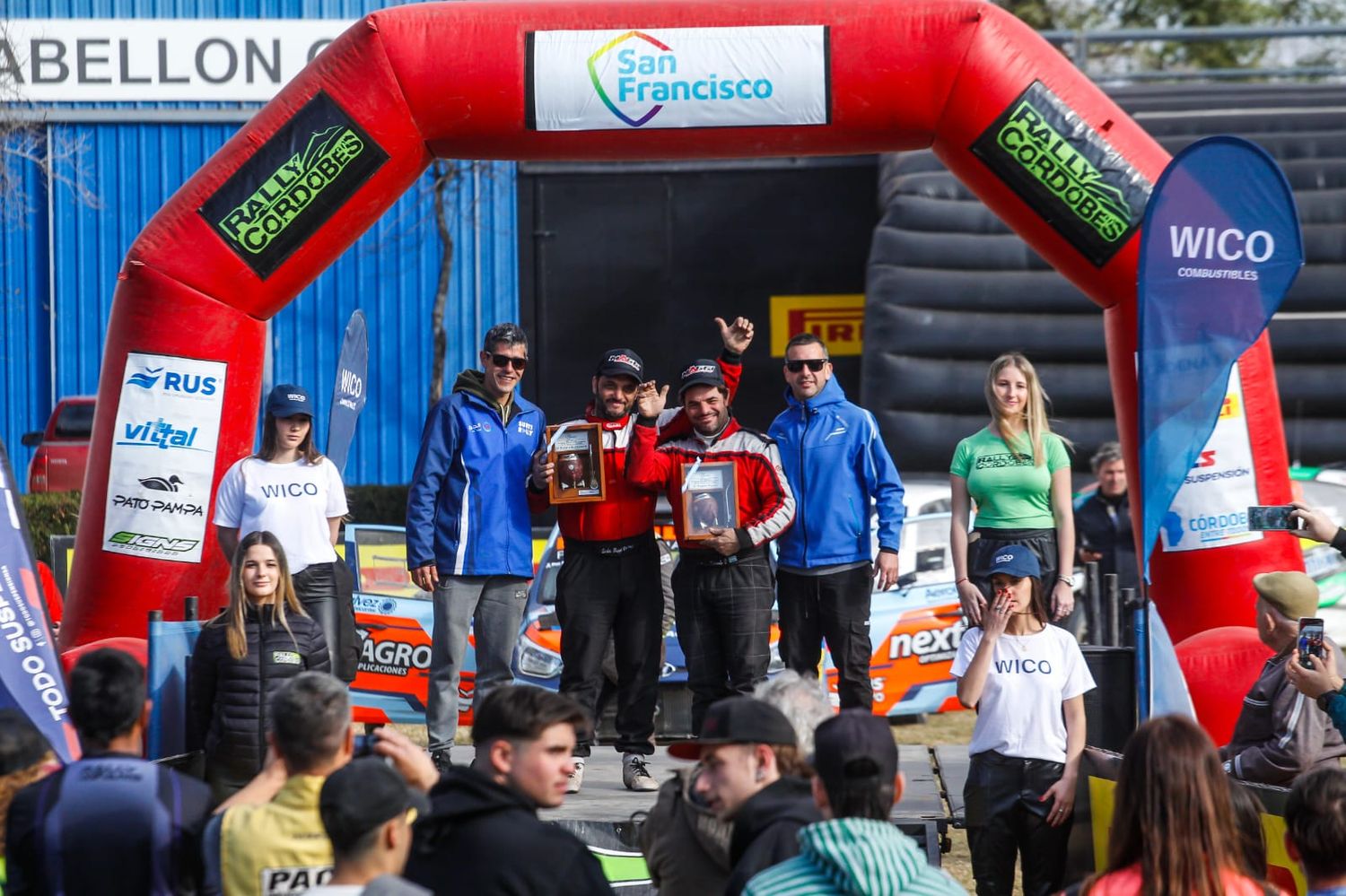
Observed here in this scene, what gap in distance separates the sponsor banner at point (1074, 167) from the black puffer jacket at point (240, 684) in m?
3.84

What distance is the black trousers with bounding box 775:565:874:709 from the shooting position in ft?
23.5

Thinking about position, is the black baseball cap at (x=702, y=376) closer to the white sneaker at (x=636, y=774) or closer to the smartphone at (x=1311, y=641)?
the white sneaker at (x=636, y=774)

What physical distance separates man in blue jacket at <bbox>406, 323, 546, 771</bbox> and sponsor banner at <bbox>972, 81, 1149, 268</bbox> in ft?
8.00

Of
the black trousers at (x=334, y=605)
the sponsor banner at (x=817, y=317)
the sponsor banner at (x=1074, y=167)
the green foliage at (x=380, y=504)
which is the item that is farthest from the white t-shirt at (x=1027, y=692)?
the sponsor banner at (x=817, y=317)

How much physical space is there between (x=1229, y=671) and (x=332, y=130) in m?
4.62

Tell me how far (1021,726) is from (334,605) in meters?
2.98

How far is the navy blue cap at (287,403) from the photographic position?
23.4ft

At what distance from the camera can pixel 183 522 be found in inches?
305

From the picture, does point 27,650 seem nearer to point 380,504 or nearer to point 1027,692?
point 1027,692

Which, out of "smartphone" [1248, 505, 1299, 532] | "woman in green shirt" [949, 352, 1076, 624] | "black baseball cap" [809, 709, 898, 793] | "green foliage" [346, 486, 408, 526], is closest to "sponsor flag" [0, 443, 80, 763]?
"black baseball cap" [809, 709, 898, 793]

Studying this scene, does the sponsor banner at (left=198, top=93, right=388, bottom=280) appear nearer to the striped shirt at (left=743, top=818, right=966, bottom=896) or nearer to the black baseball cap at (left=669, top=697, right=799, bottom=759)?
the black baseball cap at (left=669, top=697, right=799, bottom=759)

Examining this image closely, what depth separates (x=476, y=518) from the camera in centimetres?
730

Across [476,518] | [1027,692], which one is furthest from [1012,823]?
[476,518]

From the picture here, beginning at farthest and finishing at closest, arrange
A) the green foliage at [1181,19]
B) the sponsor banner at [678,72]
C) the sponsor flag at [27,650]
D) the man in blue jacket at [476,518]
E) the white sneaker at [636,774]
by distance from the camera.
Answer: the green foliage at [1181,19] → the sponsor banner at [678,72] → the man in blue jacket at [476,518] → the white sneaker at [636,774] → the sponsor flag at [27,650]
